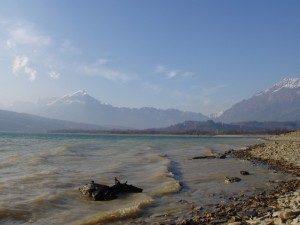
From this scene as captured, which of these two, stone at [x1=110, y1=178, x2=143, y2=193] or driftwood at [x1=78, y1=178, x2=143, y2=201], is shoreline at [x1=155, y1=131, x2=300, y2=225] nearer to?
driftwood at [x1=78, y1=178, x2=143, y2=201]

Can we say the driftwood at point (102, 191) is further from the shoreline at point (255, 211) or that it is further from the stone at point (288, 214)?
the stone at point (288, 214)

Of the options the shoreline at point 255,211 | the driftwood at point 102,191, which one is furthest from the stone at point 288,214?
the driftwood at point 102,191

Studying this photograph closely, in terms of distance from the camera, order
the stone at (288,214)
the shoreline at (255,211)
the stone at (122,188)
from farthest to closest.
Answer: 1. the stone at (122,188)
2. the shoreline at (255,211)
3. the stone at (288,214)

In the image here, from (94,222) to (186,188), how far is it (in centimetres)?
919

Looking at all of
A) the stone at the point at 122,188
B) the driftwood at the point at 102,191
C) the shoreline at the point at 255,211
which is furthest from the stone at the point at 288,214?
the stone at the point at 122,188

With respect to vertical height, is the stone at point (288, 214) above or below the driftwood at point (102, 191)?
above

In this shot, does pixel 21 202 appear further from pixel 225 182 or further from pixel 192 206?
pixel 225 182

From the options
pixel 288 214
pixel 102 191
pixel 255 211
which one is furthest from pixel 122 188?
pixel 288 214

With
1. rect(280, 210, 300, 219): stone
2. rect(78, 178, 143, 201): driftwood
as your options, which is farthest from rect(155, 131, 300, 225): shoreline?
rect(78, 178, 143, 201): driftwood

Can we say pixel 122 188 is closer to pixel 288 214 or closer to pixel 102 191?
pixel 102 191

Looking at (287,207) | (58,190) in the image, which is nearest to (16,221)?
(58,190)

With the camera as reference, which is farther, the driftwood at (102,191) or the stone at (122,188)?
the stone at (122,188)

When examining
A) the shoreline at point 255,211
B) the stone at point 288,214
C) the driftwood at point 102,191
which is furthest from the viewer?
the driftwood at point 102,191

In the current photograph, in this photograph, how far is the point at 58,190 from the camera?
22594mm
